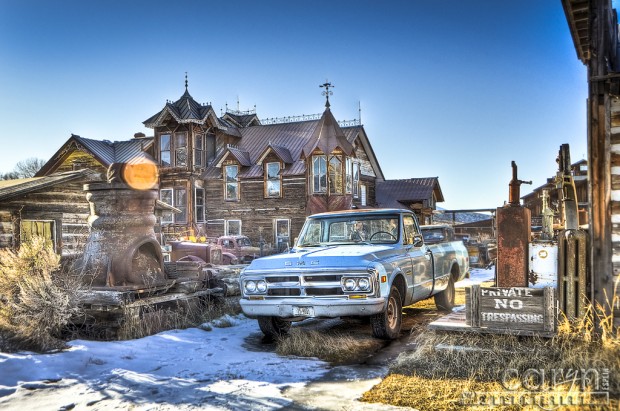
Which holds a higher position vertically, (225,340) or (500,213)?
(500,213)

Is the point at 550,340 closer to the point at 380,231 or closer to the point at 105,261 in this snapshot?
the point at 380,231

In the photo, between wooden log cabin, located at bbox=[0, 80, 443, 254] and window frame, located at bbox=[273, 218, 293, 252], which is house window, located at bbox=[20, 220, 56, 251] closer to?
wooden log cabin, located at bbox=[0, 80, 443, 254]

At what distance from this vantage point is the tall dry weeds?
22.1 feet

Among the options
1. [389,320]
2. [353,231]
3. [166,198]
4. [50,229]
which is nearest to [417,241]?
[353,231]

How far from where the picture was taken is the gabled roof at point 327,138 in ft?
91.2

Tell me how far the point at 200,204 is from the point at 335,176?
8031 mm

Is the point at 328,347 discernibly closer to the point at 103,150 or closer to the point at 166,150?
the point at 166,150

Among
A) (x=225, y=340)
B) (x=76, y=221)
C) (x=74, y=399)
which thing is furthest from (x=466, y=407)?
(x=76, y=221)

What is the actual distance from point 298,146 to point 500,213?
2413 cm

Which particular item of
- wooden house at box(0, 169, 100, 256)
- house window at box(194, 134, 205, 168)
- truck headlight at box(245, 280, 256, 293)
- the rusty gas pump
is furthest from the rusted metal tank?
house window at box(194, 134, 205, 168)

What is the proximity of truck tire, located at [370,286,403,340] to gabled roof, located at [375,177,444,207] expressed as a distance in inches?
980

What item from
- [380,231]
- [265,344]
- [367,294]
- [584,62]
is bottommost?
[265,344]

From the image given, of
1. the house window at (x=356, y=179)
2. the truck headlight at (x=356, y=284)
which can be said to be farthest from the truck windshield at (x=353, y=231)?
the house window at (x=356, y=179)

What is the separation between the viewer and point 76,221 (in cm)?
1797
